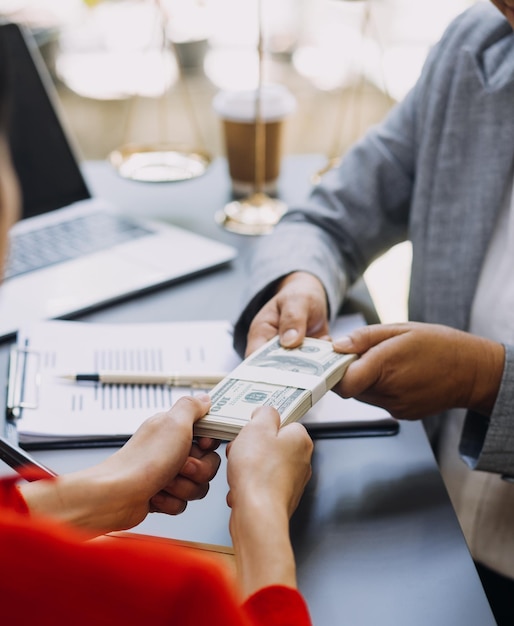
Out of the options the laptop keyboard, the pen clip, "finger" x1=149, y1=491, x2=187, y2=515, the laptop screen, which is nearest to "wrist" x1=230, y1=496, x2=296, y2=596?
"finger" x1=149, y1=491, x2=187, y2=515

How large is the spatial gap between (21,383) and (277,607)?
450 millimetres

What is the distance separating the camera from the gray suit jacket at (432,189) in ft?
3.24

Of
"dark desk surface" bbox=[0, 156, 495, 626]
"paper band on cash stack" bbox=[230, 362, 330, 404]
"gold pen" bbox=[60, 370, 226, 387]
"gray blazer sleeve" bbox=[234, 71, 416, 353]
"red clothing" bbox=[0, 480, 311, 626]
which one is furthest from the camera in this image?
"gray blazer sleeve" bbox=[234, 71, 416, 353]

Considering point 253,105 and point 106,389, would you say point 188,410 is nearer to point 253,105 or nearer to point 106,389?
point 106,389

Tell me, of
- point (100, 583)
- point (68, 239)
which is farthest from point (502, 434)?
point (68, 239)

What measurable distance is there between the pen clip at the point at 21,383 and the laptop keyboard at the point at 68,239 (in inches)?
10.0

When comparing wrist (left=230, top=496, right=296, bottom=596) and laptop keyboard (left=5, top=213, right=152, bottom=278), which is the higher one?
wrist (left=230, top=496, right=296, bottom=596)

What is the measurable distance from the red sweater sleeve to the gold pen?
1.20ft

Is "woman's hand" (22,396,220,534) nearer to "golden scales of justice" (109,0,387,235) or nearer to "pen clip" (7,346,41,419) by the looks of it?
"pen clip" (7,346,41,419)

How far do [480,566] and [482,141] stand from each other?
551 mm

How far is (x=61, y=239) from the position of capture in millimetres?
1243

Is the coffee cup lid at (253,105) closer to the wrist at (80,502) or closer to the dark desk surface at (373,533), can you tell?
the dark desk surface at (373,533)

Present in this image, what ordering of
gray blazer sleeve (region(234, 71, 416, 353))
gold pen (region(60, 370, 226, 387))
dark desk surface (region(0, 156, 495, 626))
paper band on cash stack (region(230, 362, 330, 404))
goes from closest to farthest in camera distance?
1. dark desk surface (region(0, 156, 495, 626))
2. paper band on cash stack (region(230, 362, 330, 404))
3. gold pen (region(60, 370, 226, 387))
4. gray blazer sleeve (region(234, 71, 416, 353))

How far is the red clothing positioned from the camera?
1.32 feet
